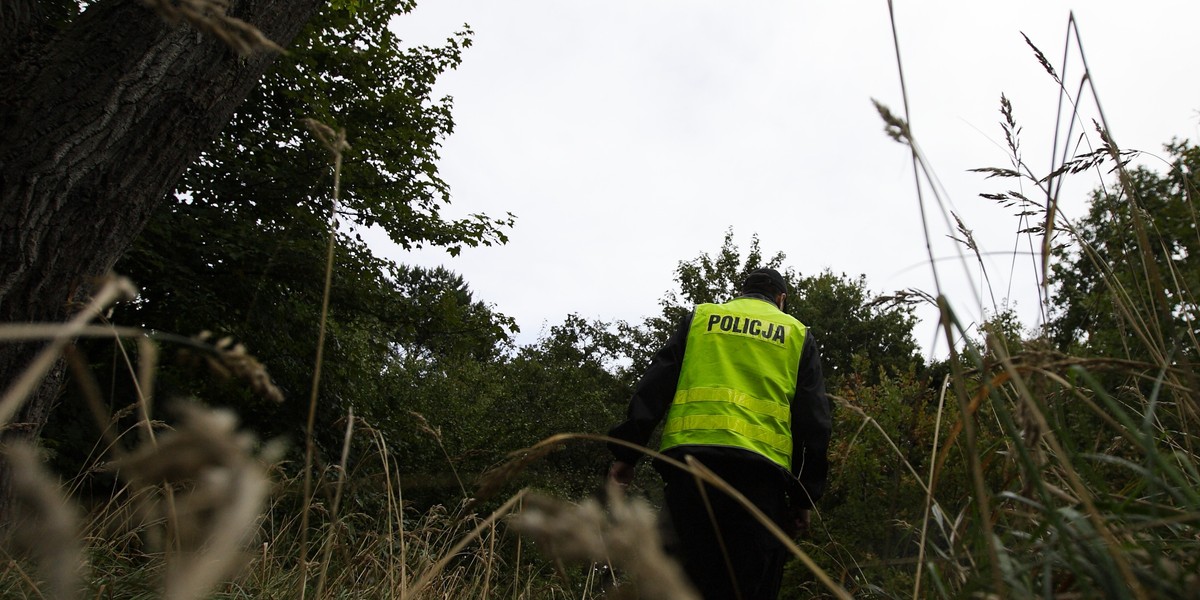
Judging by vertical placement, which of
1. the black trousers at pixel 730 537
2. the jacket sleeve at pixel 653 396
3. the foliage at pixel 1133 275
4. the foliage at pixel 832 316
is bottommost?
the black trousers at pixel 730 537

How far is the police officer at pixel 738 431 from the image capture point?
10.9 feet

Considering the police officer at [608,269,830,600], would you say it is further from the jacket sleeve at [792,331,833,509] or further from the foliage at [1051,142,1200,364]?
the foliage at [1051,142,1200,364]

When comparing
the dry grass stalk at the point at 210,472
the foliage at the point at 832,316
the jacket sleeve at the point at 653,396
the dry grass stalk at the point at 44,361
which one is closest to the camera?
the dry grass stalk at the point at 210,472

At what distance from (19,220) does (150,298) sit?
731cm

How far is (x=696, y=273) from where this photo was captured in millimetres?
26547

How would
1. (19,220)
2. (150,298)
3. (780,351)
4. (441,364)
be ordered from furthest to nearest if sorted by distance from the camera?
(441,364) → (150,298) → (780,351) → (19,220)

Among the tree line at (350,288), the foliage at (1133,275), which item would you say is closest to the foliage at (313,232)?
the tree line at (350,288)

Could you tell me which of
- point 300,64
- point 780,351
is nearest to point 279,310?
A: point 300,64

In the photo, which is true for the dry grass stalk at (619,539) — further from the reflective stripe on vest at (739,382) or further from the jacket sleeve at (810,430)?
the jacket sleeve at (810,430)

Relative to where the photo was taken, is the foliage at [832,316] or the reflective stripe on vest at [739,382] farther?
the foliage at [832,316]

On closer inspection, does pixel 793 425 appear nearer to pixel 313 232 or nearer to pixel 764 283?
pixel 764 283

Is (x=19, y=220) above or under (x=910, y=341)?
under

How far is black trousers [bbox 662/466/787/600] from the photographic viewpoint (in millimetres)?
3273

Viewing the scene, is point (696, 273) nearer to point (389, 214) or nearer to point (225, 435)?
point (389, 214)
